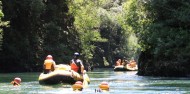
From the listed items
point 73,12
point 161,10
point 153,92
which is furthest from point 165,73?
point 73,12

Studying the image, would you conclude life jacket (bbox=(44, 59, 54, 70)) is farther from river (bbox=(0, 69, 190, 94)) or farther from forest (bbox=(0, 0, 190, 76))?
forest (bbox=(0, 0, 190, 76))

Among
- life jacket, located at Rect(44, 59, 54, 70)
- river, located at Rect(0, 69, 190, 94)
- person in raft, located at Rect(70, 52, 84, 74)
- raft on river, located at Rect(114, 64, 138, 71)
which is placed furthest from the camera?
raft on river, located at Rect(114, 64, 138, 71)

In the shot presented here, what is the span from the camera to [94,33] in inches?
2672

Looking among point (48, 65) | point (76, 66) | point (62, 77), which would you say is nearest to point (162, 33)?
point (76, 66)

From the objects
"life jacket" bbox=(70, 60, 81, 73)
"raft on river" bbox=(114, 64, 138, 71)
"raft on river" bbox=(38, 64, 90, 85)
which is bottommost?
"raft on river" bbox=(38, 64, 90, 85)

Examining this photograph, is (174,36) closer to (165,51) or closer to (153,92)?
(165,51)

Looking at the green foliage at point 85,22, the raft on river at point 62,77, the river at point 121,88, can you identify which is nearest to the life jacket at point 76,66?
the raft on river at point 62,77

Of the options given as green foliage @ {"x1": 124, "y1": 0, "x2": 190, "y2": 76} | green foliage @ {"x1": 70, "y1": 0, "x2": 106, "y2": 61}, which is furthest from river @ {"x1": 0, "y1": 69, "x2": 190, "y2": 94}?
green foliage @ {"x1": 70, "y1": 0, "x2": 106, "y2": 61}

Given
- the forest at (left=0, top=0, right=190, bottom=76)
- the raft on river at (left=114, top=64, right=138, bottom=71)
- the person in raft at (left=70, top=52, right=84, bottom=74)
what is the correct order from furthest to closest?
the raft on river at (left=114, top=64, right=138, bottom=71)
the forest at (left=0, top=0, right=190, bottom=76)
the person in raft at (left=70, top=52, right=84, bottom=74)

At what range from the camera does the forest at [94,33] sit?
38469mm

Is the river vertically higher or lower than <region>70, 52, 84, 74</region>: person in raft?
lower

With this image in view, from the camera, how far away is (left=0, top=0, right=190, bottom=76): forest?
38.5 m

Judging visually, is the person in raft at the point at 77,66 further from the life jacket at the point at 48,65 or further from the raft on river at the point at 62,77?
the life jacket at the point at 48,65

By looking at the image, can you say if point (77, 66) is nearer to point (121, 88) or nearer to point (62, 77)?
point (62, 77)
